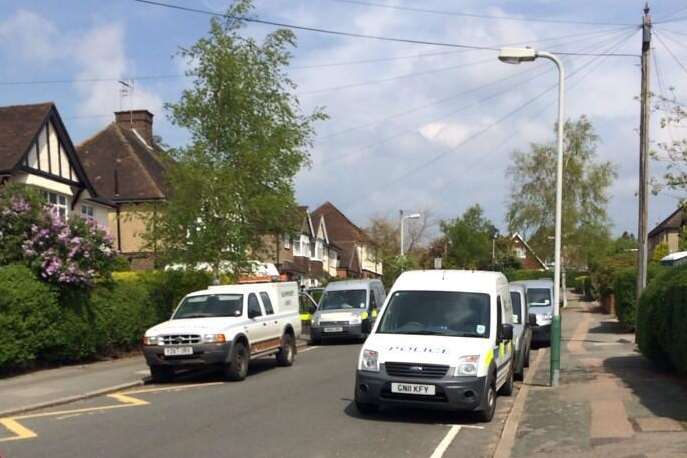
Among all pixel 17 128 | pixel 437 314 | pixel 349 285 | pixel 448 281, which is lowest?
pixel 349 285

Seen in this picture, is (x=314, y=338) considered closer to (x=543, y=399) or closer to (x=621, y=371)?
(x=621, y=371)

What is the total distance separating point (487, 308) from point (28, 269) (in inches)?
384

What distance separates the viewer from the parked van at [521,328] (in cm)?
1457

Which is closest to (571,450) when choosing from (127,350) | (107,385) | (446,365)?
(446,365)

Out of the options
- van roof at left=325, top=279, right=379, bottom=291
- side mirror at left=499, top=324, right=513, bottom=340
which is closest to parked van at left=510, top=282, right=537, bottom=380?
side mirror at left=499, top=324, right=513, bottom=340

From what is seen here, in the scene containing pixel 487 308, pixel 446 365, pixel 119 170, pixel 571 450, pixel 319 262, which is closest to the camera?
pixel 571 450

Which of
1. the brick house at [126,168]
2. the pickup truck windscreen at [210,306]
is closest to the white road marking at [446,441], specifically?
the pickup truck windscreen at [210,306]

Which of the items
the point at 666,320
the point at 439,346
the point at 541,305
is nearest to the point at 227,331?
the point at 439,346

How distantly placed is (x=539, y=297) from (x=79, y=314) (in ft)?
47.7

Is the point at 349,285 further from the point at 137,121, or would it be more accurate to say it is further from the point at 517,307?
the point at 137,121

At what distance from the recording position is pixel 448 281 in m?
11.6

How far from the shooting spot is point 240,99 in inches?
847

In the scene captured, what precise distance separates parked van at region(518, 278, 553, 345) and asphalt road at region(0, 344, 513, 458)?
1002 cm

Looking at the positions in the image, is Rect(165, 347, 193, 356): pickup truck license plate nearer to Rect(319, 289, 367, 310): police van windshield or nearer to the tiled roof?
Rect(319, 289, 367, 310): police van windshield
